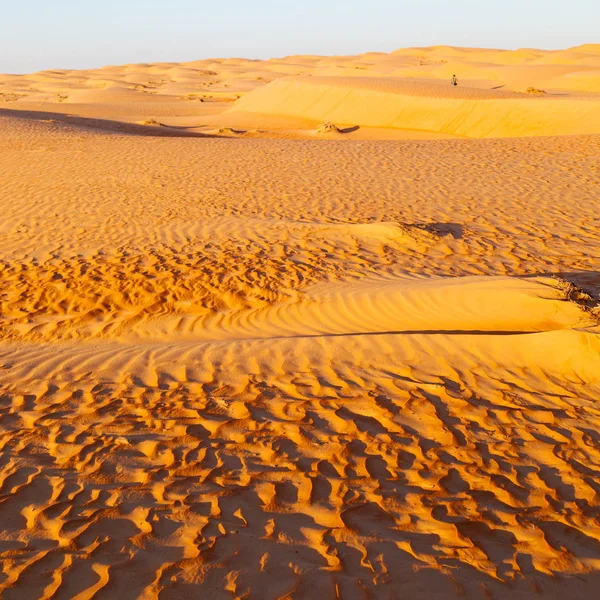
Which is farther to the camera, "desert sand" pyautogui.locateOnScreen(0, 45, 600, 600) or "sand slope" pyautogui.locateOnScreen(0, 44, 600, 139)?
"sand slope" pyautogui.locateOnScreen(0, 44, 600, 139)

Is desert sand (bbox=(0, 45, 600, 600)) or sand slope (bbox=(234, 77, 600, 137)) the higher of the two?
desert sand (bbox=(0, 45, 600, 600))

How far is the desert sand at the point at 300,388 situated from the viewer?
3332 millimetres

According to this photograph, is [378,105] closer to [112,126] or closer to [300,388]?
[112,126]

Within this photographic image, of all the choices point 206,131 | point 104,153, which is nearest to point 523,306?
point 104,153

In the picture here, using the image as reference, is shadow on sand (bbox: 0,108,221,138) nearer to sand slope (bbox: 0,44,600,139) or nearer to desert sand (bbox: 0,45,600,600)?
sand slope (bbox: 0,44,600,139)

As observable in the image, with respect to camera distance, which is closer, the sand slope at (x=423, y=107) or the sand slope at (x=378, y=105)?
the sand slope at (x=423, y=107)

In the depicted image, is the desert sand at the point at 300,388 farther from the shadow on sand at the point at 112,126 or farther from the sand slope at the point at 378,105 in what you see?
the shadow on sand at the point at 112,126

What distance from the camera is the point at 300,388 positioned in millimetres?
5223

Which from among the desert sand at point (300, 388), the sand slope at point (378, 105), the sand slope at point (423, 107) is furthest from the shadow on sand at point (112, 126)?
the desert sand at point (300, 388)

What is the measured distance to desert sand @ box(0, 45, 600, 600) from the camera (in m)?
3.33

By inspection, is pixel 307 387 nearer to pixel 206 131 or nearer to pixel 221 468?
pixel 221 468

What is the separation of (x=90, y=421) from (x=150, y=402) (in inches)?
19.2

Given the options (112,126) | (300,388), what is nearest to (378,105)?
(112,126)

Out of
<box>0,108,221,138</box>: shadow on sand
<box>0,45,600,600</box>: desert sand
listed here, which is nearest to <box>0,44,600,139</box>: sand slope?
<box>0,108,221,138</box>: shadow on sand
